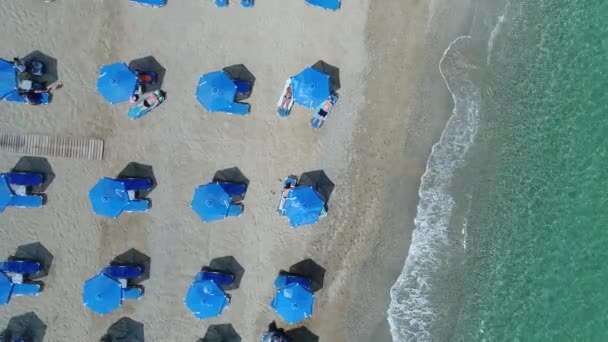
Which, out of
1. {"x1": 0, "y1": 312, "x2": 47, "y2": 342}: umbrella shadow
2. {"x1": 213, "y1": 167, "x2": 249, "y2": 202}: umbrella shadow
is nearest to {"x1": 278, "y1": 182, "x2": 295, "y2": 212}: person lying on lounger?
{"x1": 213, "y1": 167, "x2": 249, "y2": 202}: umbrella shadow

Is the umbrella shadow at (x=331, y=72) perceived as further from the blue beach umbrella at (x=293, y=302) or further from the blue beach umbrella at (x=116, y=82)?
the blue beach umbrella at (x=293, y=302)

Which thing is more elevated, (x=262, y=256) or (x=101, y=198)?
(x=101, y=198)

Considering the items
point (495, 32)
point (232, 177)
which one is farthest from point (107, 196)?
point (495, 32)

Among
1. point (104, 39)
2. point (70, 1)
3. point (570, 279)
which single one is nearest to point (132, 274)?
point (104, 39)

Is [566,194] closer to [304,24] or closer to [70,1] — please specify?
[304,24]

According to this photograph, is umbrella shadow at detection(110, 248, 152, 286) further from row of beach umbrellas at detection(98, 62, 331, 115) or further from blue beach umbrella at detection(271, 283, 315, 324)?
row of beach umbrellas at detection(98, 62, 331, 115)
